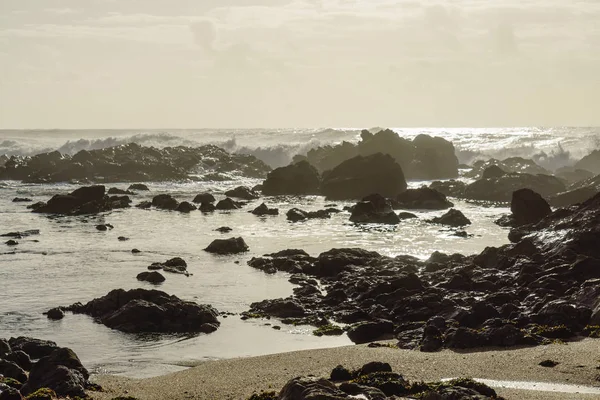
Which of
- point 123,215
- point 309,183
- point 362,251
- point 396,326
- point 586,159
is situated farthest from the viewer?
point 586,159

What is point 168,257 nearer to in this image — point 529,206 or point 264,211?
point 264,211

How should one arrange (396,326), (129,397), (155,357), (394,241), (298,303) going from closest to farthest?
(129,397), (155,357), (396,326), (298,303), (394,241)

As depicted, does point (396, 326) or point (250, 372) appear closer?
point (250, 372)

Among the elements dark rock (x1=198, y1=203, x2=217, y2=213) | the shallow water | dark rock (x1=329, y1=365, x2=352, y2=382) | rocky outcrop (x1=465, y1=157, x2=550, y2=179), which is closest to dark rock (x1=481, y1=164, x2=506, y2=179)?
the shallow water

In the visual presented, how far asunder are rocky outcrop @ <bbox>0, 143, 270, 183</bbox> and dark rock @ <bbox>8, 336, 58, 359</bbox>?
87.9 metres

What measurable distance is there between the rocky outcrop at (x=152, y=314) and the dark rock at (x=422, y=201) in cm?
4679

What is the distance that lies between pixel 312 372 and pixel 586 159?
4036 inches

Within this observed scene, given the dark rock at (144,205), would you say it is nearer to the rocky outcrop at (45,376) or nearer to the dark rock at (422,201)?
the dark rock at (422,201)

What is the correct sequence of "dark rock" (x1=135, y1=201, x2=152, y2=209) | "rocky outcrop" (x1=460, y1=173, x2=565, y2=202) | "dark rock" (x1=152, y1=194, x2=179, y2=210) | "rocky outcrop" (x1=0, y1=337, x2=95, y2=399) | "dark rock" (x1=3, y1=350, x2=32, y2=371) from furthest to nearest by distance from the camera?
"rocky outcrop" (x1=460, y1=173, x2=565, y2=202), "dark rock" (x1=135, y1=201, x2=152, y2=209), "dark rock" (x1=152, y1=194, x2=179, y2=210), "dark rock" (x1=3, y1=350, x2=32, y2=371), "rocky outcrop" (x1=0, y1=337, x2=95, y2=399)

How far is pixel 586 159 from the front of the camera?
114 metres

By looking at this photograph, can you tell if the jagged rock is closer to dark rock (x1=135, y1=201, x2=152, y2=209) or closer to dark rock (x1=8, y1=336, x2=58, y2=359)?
dark rock (x1=135, y1=201, x2=152, y2=209)

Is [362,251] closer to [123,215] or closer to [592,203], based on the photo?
[592,203]

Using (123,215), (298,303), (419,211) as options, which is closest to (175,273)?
(298,303)

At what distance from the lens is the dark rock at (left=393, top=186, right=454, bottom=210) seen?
247 feet
